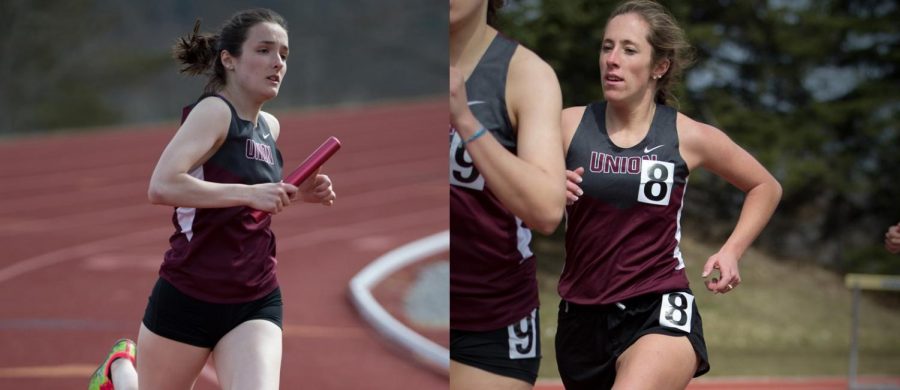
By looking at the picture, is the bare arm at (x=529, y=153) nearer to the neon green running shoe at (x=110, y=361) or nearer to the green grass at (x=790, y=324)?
the neon green running shoe at (x=110, y=361)

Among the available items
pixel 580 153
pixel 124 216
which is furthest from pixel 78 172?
pixel 580 153

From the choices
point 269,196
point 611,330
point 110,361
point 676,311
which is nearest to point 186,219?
point 269,196

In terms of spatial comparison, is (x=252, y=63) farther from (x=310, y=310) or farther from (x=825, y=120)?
(x=825, y=120)

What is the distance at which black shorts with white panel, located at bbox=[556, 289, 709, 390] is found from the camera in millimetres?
2684

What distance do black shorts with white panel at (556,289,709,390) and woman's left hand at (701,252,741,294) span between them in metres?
0.07

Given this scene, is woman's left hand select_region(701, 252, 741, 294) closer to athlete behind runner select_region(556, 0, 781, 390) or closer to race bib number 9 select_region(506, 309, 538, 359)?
athlete behind runner select_region(556, 0, 781, 390)

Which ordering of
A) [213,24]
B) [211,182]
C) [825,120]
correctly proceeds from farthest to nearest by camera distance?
[825,120] < [213,24] < [211,182]

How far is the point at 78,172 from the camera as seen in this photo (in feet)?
12.6

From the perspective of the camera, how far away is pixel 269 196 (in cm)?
241

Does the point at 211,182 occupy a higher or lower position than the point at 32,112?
lower

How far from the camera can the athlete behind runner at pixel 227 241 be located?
2.55m

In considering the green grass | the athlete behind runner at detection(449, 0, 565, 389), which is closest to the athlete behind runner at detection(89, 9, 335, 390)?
the athlete behind runner at detection(449, 0, 565, 389)

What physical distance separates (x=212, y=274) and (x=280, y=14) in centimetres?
74

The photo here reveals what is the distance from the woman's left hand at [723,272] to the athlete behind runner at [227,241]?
1003 mm
